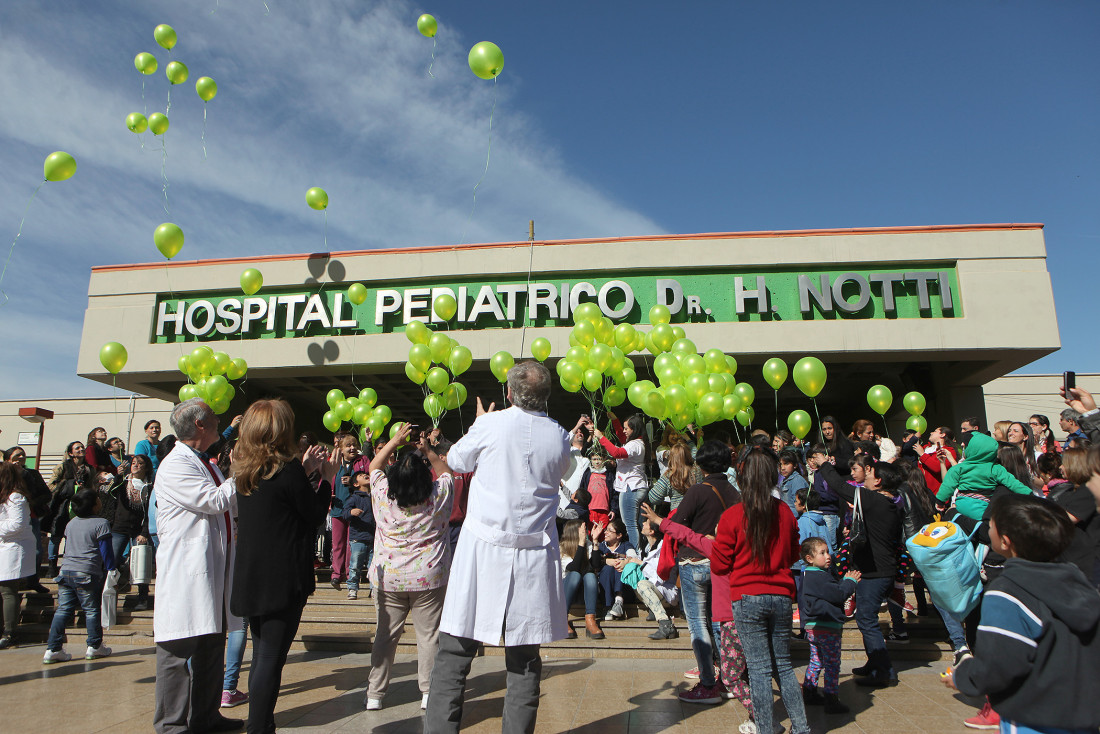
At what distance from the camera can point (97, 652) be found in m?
6.32

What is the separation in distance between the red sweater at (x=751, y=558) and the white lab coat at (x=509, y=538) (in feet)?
3.83

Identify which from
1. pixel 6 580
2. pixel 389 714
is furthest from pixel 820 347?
pixel 6 580

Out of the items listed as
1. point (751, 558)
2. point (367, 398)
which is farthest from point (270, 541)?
point (367, 398)

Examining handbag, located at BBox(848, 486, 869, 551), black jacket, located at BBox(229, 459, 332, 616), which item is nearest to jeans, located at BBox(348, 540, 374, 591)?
black jacket, located at BBox(229, 459, 332, 616)

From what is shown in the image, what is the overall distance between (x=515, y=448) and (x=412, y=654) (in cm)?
418

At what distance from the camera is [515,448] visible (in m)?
3.14

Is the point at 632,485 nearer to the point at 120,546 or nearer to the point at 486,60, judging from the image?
the point at 486,60

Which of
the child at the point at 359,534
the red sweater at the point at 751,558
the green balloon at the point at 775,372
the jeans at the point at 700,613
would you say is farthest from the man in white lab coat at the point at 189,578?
the green balloon at the point at 775,372

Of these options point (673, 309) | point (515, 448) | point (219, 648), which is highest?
point (673, 309)

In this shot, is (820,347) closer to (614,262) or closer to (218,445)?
(614,262)

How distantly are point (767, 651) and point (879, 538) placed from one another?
2.25 meters

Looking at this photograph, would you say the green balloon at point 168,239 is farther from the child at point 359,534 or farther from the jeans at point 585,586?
the jeans at point 585,586

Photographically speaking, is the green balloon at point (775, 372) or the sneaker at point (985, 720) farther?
the green balloon at point (775, 372)

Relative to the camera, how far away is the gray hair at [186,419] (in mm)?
3611
